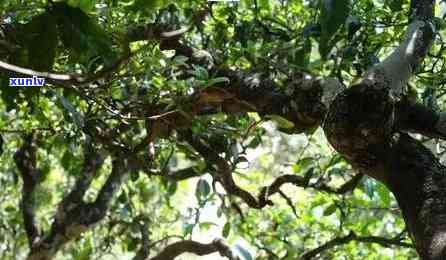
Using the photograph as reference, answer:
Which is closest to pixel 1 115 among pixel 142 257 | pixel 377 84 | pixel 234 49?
pixel 142 257

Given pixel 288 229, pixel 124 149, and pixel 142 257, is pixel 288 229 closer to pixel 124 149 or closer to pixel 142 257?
pixel 142 257

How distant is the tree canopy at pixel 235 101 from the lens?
1115 mm

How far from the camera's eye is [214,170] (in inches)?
84.3

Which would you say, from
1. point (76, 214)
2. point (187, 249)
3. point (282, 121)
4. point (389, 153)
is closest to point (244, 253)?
point (282, 121)

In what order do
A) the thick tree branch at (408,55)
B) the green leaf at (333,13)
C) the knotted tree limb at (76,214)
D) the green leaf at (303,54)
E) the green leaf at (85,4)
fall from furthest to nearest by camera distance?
the knotted tree limb at (76,214), the green leaf at (303,54), the thick tree branch at (408,55), the green leaf at (85,4), the green leaf at (333,13)

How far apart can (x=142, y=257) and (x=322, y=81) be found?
53.0 inches

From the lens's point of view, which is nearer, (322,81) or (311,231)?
(322,81)

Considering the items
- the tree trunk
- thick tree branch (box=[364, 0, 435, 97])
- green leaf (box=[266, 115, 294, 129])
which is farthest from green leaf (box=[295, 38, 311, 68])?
the tree trunk

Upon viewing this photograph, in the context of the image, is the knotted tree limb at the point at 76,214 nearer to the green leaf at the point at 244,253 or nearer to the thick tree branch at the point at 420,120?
the green leaf at the point at 244,253

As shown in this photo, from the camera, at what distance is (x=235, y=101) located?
5.86 feet

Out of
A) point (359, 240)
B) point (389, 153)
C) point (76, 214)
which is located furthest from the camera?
point (76, 214)

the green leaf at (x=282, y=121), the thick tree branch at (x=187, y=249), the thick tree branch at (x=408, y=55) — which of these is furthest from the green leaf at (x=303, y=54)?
the thick tree branch at (x=187, y=249)

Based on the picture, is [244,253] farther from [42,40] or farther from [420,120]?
[42,40]

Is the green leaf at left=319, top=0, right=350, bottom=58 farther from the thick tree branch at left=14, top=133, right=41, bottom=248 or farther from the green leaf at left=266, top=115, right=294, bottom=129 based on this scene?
the thick tree branch at left=14, top=133, right=41, bottom=248
